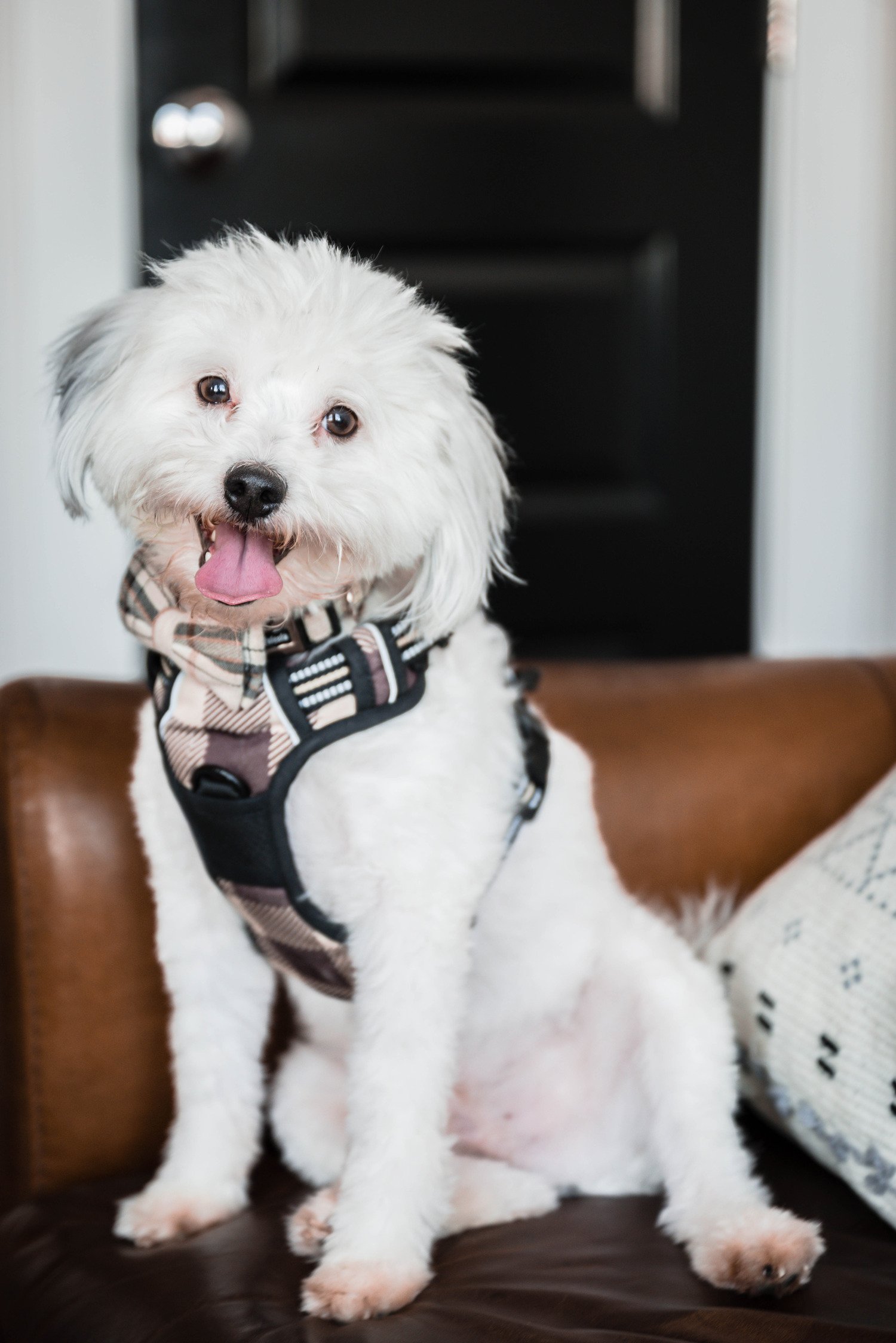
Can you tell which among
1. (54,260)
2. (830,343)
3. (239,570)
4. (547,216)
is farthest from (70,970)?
(830,343)

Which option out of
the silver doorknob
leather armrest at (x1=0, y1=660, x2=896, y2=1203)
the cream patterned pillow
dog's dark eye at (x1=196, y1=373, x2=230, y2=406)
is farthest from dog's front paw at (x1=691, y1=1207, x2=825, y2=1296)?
the silver doorknob

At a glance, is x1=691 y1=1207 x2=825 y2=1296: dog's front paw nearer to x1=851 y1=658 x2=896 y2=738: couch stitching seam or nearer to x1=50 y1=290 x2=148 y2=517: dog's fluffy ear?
x1=851 y1=658 x2=896 y2=738: couch stitching seam

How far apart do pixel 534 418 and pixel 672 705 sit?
35.5 inches

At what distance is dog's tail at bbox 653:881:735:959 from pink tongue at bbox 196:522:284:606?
639 mm

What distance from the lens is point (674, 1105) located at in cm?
119

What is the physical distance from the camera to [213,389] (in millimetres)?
1062

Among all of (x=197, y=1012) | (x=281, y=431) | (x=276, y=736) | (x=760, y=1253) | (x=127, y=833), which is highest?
(x=281, y=431)

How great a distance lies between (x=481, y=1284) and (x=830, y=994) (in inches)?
17.3

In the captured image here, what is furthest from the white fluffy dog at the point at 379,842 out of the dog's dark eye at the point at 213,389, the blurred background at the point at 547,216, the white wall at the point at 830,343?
the white wall at the point at 830,343

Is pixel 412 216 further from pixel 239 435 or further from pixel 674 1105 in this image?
pixel 674 1105

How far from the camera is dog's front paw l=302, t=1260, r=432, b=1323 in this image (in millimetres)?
984

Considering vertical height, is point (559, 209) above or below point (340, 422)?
above

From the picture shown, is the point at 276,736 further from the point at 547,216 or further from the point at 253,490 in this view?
the point at 547,216

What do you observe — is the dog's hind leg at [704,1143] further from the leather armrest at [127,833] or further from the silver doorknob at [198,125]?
the silver doorknob at [198,125]
